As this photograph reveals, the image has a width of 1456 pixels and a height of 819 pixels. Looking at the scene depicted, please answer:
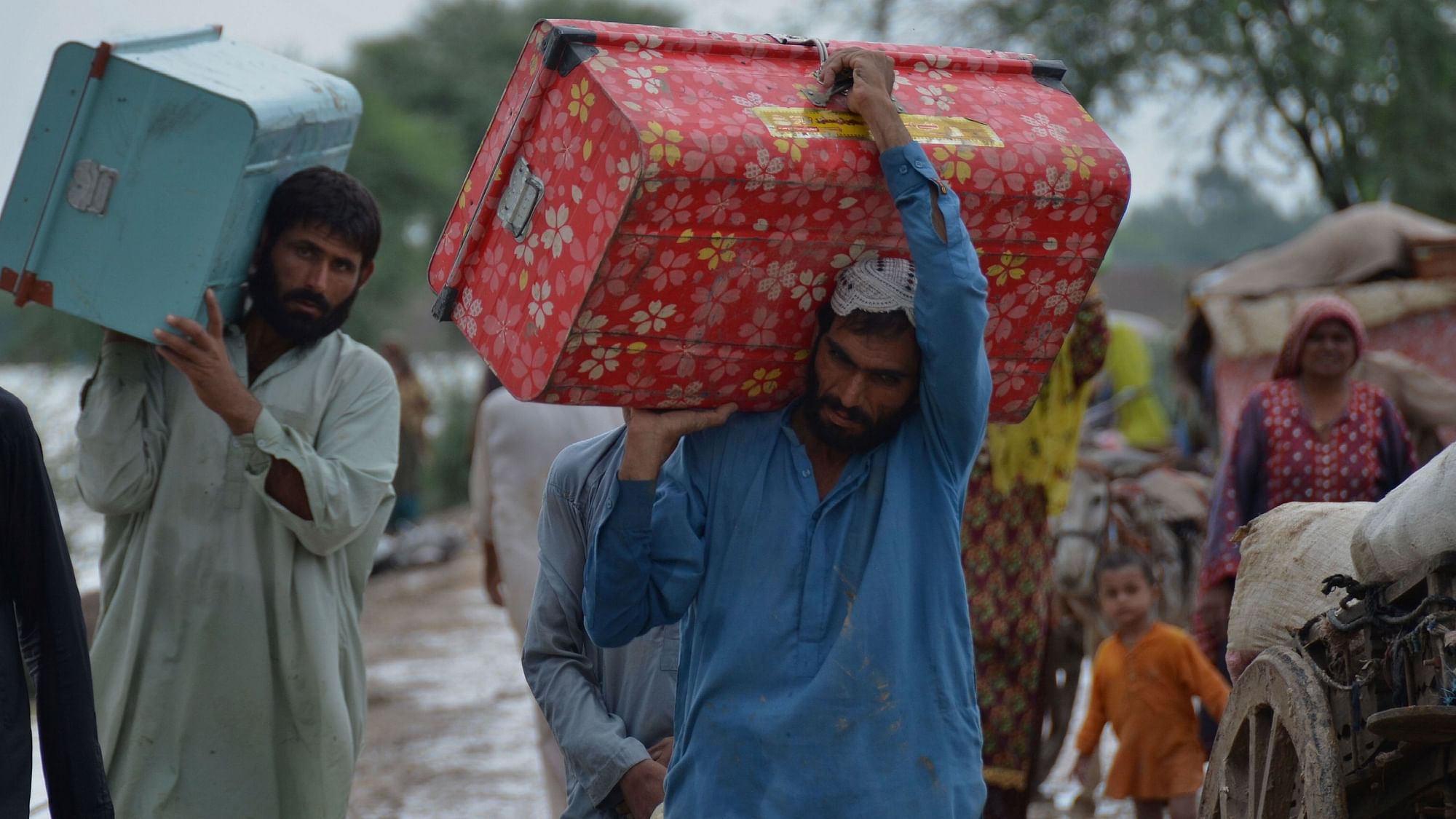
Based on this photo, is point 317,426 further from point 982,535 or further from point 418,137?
point 418,137

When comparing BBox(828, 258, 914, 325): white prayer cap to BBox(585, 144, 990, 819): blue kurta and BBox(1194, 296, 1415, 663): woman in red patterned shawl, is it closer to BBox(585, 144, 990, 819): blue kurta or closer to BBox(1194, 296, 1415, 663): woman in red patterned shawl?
BBox(585, 144, 990, 819): blue kurta

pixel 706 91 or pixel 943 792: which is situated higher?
pixel 706 91

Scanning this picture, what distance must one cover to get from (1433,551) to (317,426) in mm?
2600

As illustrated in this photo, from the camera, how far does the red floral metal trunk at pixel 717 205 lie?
8.24 ft

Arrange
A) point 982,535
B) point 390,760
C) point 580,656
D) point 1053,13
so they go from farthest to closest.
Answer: point 1053,13 < point 390,760 < point 982,535 < point 580,656

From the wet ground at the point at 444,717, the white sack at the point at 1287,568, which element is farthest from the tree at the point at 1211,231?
the white sack at the point at 1287,568

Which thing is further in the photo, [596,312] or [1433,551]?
[1433,551]

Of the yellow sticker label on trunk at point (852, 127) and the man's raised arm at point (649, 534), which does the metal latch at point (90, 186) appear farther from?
the yellow sticker label on trunk at point (852, 127)

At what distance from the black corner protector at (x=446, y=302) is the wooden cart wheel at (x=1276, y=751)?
188cm

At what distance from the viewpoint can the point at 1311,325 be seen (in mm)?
5426

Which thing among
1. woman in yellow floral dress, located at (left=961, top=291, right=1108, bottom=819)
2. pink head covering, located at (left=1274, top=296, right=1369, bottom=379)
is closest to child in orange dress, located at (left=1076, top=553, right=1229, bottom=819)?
woman in yellow floral dress, located at (left=961, top=291, right=1108, bottom=819)

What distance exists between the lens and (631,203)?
2439mm

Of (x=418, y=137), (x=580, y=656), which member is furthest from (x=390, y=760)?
(x=418, y=137)

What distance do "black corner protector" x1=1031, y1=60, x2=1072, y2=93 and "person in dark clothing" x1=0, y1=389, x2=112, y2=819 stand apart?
1.88 metres
